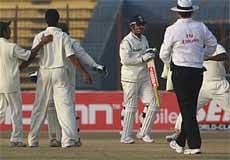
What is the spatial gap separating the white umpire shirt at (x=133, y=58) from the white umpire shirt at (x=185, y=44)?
9.24 feet

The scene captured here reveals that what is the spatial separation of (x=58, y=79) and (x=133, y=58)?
177 centimetres

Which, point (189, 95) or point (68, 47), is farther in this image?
point (68, 47)

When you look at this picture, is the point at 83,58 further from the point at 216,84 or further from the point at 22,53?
the point at 216,84

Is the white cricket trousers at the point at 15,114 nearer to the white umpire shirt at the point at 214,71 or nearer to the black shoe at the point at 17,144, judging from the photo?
the black shoe at the point at 17,144

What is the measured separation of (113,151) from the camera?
1265 cm

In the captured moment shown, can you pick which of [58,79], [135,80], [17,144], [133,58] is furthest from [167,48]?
[17,144]

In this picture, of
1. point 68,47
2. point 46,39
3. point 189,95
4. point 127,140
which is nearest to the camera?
point 189,95

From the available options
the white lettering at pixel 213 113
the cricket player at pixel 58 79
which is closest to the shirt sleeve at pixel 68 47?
the cricket player at pixel 58 79

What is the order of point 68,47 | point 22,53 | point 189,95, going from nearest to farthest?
point 189,95, point 68,47, point 22,53

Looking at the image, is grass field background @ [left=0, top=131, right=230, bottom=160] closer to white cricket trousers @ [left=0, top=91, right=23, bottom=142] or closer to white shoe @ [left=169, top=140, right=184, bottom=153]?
white shoe @ [left=169, top=140, right=184, bottom=153]

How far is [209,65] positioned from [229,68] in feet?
9.00

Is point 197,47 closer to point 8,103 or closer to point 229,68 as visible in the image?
point 8,103

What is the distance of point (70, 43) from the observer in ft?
42.6

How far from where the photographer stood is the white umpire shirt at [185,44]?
453 inches
